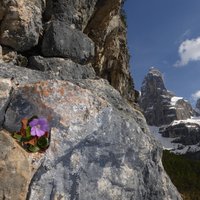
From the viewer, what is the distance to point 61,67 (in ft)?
30.8

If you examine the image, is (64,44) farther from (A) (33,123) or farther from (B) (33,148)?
(B) (33,148)

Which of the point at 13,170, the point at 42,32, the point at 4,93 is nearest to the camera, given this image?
the point at 13,170

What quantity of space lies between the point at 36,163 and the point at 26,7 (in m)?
6.54

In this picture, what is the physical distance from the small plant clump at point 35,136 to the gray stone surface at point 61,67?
388 centimetres

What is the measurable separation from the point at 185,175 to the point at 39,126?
127196 millimetres

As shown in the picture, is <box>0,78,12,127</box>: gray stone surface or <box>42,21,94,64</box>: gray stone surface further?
<box>42,21,94,64</box>: gray stone surface

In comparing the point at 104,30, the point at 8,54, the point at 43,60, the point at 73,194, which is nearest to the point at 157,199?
the point at 73,194

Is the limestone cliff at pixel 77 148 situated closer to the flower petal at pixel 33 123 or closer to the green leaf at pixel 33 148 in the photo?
the green leaf at pixel 33 148

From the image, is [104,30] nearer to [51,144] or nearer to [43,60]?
[43,60]

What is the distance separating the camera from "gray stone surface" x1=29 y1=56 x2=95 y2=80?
939 centimetres

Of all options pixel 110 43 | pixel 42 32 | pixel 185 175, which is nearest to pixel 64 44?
pixel 42 32

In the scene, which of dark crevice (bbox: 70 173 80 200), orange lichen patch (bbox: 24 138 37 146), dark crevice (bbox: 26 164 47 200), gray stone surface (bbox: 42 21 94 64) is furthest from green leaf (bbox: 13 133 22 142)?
gray stone surface (bbox: 42 21 94 64)

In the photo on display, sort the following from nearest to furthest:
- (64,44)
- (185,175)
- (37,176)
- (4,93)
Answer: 1. (37,176)
2. (4,93)
3. (64,44)
4. (185,175)

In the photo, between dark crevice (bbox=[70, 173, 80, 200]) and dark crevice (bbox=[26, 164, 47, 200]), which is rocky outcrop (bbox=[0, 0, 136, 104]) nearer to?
dark crevice (bbox=[26, 164, 47, 200])
